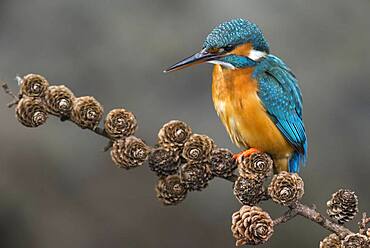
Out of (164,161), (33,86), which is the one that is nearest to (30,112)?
(33,86)

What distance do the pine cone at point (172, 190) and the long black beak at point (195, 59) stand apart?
300mm

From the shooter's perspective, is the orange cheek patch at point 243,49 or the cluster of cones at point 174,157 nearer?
the cluster of cones at point 174,157

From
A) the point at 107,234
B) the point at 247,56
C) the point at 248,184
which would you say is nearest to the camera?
the point at 248,184

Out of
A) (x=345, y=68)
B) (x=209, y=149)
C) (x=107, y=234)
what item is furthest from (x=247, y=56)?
(x=345, y=68)

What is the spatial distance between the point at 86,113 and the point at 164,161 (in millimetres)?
227

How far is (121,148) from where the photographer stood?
6.47 ft

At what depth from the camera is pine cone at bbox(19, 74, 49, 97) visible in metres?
1.96

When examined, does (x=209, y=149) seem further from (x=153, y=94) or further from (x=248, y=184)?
(x=153, y=94)

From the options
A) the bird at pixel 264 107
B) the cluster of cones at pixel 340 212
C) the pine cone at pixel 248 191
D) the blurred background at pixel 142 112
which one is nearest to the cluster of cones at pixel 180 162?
the pine cone at pixel 248 191

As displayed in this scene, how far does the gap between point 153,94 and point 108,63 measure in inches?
13.7

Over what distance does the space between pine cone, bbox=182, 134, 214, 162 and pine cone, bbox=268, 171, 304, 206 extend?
0.21 metres

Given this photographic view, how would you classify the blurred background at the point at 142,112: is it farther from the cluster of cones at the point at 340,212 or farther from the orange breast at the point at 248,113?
the cluster of cones at the point at 340,212

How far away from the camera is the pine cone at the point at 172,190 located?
2.02 metres

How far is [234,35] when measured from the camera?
2.31 m
